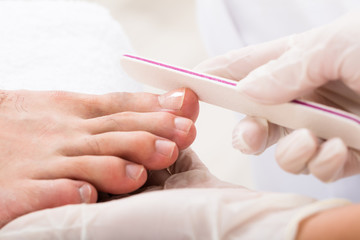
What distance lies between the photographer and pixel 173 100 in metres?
0.82

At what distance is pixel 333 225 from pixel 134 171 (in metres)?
0.36

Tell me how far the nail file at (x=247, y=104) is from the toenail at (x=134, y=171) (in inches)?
6.8

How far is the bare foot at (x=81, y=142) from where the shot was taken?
76 cm

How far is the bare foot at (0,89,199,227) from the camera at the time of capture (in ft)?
2.48

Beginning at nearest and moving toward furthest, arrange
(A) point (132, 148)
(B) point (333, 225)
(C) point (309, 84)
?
(B) point (333, 225) < (C) point (309, 84) < (A) point (132, 148)

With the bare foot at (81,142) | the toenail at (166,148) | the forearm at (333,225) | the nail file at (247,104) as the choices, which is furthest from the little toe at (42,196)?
the forearm at (333,225)

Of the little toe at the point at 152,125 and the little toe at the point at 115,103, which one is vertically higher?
the little toe at the point at 115,103

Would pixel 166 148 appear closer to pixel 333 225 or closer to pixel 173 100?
pixel 173 100

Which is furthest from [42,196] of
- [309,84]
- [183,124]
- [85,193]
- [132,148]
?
[309,84]

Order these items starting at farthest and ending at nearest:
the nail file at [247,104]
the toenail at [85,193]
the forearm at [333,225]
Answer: the toenail at [85,193], the nail file at [247,104], the forearm at [333,225]

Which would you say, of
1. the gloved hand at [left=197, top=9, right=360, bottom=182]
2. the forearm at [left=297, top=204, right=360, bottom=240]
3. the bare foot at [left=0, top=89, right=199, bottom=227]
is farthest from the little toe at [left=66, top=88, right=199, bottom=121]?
the forearm at [left=297, top=204, right=360, bottom=240]

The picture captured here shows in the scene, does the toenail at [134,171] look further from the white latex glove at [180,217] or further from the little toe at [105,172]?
the white latex glove at [180,217]

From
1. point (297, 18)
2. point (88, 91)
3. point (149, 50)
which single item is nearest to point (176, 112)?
point (88, 91)

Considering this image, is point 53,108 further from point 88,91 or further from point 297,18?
point 297,18
